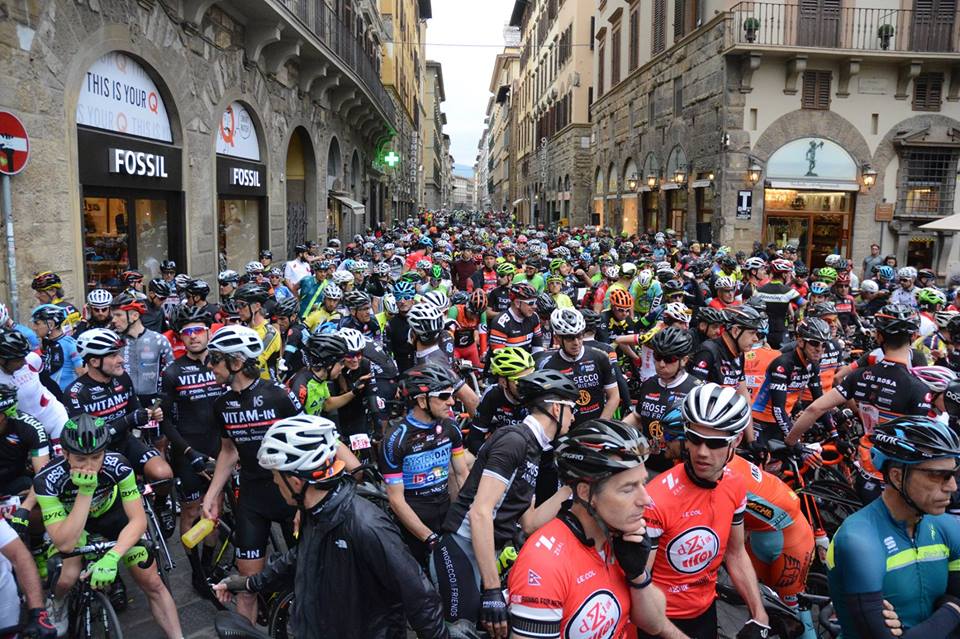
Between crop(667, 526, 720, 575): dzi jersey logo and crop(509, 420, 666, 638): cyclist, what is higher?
crop(509, 420, 666, 638): cyclist

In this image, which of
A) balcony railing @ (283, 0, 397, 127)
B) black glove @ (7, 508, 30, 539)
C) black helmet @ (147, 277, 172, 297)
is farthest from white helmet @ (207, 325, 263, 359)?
balcony railing @ (283, 0, 397, 127)

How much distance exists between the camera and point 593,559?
2604 mm

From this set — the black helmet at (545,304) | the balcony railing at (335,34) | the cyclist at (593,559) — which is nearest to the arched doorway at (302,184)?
the balcony railing at (335,34)

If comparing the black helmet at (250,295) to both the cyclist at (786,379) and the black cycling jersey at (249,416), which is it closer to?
the black cycling jersey at (249,416)

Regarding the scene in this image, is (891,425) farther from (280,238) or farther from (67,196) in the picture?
(280,238)

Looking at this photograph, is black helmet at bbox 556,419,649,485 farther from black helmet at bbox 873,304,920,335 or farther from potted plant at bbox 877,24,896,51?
potted plant at bbox 877,24,896,51

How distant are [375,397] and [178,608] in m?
2.20

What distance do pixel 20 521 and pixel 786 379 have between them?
19.7 feet

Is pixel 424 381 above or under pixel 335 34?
under

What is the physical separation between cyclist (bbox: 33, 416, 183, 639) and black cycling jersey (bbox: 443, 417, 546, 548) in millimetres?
2068

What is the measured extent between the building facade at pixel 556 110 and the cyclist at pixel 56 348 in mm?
37749

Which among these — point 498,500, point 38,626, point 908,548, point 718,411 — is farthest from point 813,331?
point 38,626

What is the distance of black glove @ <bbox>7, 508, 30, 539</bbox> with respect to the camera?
13.6ft

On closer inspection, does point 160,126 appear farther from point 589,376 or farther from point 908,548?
point 908,548
